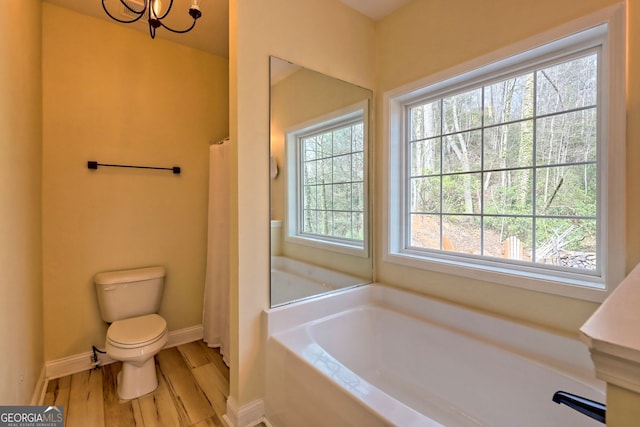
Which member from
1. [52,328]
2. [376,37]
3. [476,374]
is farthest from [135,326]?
[376,37]

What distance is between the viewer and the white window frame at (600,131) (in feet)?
4.17

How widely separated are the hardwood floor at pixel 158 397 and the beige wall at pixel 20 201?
246 millimetres

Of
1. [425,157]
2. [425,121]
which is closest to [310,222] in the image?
[425,157]

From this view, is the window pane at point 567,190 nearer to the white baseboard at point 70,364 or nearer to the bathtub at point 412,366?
the bathtub at point 412,366

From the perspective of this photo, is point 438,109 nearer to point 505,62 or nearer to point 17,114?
point 505,62

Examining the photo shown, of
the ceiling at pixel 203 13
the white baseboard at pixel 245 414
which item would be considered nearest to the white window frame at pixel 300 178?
the ceiling at pixel 203 13

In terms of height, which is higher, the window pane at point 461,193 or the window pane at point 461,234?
the window pane at point 461,193

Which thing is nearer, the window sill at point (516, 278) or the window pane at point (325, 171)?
the window sill at point (516, 278)

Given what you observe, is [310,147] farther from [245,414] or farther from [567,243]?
[245,414]

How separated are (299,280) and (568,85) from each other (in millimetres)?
1823

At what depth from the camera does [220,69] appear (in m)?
2.82

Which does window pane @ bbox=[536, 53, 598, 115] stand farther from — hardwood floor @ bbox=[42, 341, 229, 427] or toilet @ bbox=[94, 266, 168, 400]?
toilet @ bbox=[94, 266, 168, 400]

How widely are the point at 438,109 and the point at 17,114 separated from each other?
7.73ft

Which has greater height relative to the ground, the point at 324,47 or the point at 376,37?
the point at 376,37
